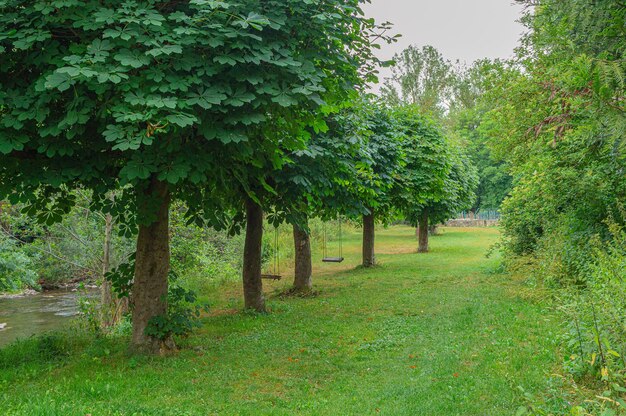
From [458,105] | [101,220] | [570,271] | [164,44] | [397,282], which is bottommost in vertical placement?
[397,282]

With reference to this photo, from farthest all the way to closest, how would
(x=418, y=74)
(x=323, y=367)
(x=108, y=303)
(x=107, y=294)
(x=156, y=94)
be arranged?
1. (x=418, y=74)
2. (x=107, y=294)
3. (x=108, y=303)
4. (x=323, y=367)
5. (x=156, y=94)

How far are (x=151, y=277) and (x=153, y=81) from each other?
3180mm

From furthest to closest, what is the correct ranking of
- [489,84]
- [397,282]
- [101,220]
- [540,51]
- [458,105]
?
[458,105], [397,282], [101,220], [489,84], [540,51]

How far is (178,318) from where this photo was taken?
24.9 ft

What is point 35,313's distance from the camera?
1869 centimetres

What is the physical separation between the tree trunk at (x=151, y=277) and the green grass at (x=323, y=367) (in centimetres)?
35

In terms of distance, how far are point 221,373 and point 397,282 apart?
Result: 10.8 meters

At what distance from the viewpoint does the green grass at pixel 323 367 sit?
536 cm

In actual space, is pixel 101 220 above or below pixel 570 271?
above

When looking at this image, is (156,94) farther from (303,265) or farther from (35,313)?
(35,313)

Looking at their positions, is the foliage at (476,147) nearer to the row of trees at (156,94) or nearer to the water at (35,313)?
the water at (35,313)

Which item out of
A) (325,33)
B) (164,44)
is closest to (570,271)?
(325,33)

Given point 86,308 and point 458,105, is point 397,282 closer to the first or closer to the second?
point 86,308

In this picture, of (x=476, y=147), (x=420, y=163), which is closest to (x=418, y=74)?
(x=476, y=147)
